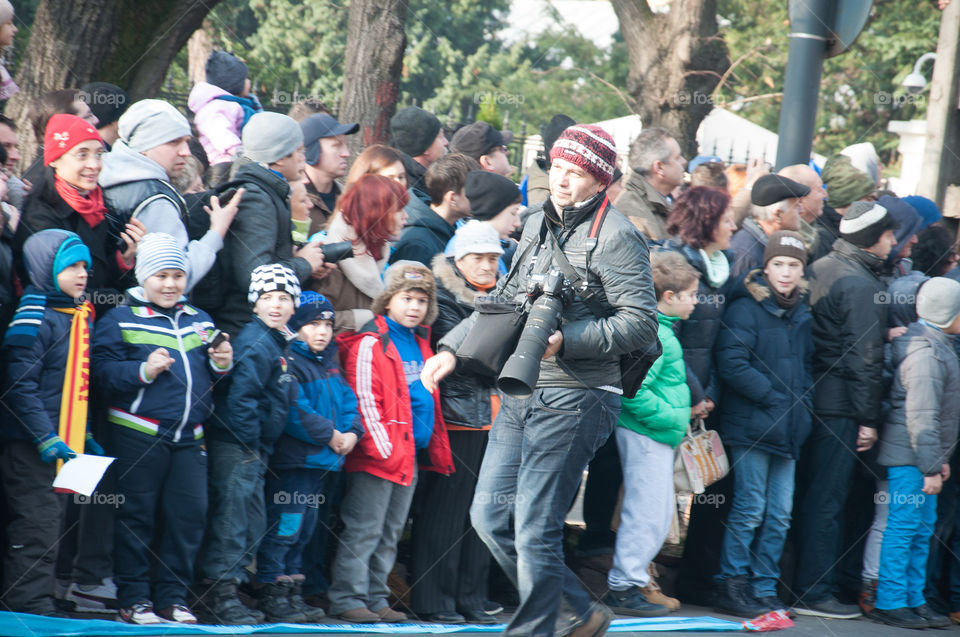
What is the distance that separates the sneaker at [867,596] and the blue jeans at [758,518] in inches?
28.1

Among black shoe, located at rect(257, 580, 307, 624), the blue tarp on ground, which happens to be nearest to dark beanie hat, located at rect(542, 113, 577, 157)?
the blue tarp on ground

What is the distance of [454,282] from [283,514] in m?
1.50

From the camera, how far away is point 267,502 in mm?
5215

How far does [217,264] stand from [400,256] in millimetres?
1148

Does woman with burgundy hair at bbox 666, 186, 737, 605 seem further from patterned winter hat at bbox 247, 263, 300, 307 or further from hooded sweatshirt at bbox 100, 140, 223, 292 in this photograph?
hooded sweatshirt at bbox 100, 140, 223, 292

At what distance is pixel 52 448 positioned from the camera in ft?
14.8

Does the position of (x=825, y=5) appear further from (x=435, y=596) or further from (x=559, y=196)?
(x=435, y=596)

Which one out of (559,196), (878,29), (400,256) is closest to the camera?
(559,196)

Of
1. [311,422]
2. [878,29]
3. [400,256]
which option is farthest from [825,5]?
[878,29]

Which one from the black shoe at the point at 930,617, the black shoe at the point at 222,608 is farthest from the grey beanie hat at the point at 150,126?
the black shoe at the point at 930,617

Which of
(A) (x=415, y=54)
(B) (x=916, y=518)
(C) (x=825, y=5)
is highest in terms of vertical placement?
(A) (x=415, y=54)

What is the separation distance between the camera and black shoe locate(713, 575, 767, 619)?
6.30 metres

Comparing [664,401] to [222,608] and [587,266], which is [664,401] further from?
[222,608]

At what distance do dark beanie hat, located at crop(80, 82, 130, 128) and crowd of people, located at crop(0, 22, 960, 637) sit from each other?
2 centimetres
